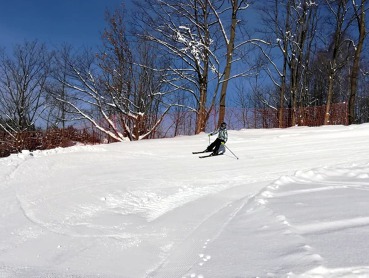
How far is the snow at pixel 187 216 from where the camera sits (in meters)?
3.14

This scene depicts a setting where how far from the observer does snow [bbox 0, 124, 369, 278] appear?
3.14 m

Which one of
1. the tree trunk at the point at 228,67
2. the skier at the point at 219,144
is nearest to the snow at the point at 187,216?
the skier at the point at 219,144

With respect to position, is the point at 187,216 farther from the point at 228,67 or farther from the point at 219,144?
the point at 228,67

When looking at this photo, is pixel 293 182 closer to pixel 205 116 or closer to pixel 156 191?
pixel 156 191

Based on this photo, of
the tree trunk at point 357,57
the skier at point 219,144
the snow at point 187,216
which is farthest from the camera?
the tree trunk at point 357,57

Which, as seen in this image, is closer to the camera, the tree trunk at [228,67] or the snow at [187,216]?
the snow at [187,216]

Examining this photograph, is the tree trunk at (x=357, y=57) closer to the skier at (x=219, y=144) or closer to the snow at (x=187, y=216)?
the snow at (x=187, y=216)

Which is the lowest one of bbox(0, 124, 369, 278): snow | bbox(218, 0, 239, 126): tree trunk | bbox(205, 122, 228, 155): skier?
bbox(0, 124, 369, 278): snow

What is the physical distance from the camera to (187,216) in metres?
5.25

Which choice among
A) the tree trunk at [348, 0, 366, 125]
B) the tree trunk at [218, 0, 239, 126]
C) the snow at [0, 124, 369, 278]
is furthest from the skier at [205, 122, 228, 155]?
the tree trunk at [348, 0, 366, 125]

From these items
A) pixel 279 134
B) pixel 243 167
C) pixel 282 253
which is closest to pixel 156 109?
pixel 279 134

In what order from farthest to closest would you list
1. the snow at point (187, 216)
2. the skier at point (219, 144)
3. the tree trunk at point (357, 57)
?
the tree trunk at point (357, 57), the skier at point (219, 144), the snow at point (187, 216)

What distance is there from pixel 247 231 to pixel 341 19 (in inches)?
829

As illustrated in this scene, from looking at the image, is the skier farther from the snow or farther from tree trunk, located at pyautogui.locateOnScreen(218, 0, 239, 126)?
tree trunk, located at pyautogui.locateOnScreen(218, 0, 239, 126)
